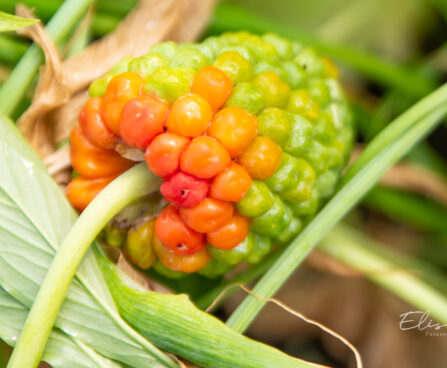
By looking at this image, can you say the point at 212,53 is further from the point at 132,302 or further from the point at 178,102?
the point at 132,302

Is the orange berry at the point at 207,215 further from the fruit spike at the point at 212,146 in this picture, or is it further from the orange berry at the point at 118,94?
the orange berry at the point at 118,94

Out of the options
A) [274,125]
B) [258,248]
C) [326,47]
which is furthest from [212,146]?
[326,47]

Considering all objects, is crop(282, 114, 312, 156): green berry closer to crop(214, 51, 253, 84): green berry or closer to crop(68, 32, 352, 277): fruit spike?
crop(68, 32, 352, 277): fruit spike

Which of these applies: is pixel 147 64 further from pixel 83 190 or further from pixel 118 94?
pixel 83 190

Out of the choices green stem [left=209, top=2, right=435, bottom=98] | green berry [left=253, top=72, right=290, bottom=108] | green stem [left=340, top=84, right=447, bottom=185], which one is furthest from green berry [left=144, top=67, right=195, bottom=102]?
green stem [left=209, top=2, right=435, bottom=98]

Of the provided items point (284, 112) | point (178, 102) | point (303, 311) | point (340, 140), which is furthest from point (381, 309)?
point (178, 102)
